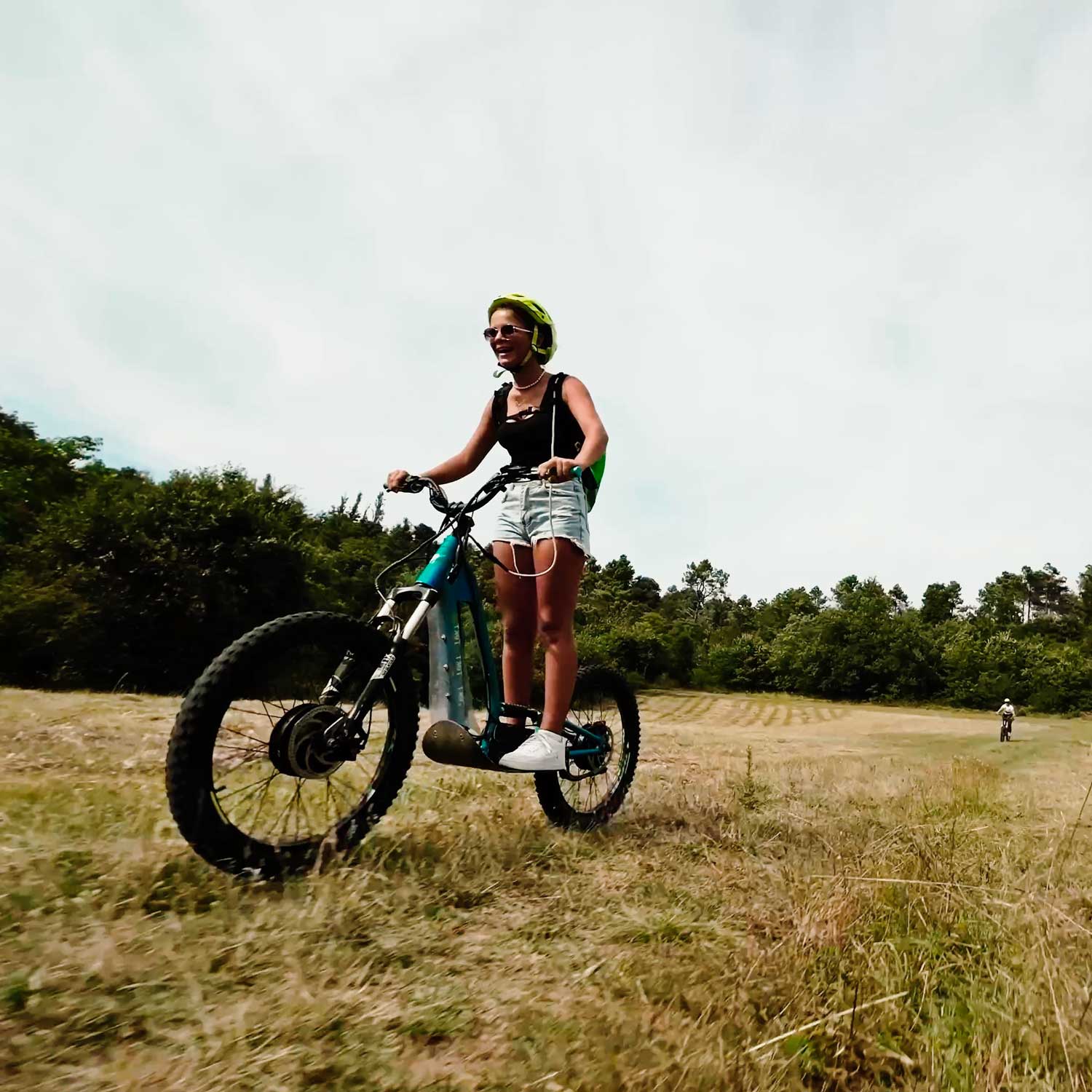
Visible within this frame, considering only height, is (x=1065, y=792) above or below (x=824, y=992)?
below

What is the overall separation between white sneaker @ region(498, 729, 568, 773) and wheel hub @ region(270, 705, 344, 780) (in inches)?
34.0

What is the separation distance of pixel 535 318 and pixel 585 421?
695mm

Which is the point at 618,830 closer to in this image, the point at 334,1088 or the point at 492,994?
the point at 492,994

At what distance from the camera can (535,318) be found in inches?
149

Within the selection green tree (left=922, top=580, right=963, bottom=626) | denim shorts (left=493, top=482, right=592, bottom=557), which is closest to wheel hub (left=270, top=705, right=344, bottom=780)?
denim shorts (left=493, top=482, right=592, bottom=557)

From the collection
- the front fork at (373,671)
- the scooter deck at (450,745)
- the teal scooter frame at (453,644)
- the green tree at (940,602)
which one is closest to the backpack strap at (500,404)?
the teal scooter frame at (453,644)

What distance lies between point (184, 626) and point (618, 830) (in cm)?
2857

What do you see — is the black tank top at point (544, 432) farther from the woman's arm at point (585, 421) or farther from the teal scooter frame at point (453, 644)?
the teal scooter frame at point (453, 644)

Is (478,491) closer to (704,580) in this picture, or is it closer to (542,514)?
(542,514)

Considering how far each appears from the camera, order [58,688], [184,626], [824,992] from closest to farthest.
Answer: [824,992]
[58,688]
[184,626]

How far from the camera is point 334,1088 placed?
133 cm

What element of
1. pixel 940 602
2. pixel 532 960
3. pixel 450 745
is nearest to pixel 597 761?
pixel 450 745

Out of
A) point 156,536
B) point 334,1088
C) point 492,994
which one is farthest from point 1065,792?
point 156,536

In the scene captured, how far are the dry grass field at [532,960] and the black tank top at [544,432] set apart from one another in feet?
6.23
